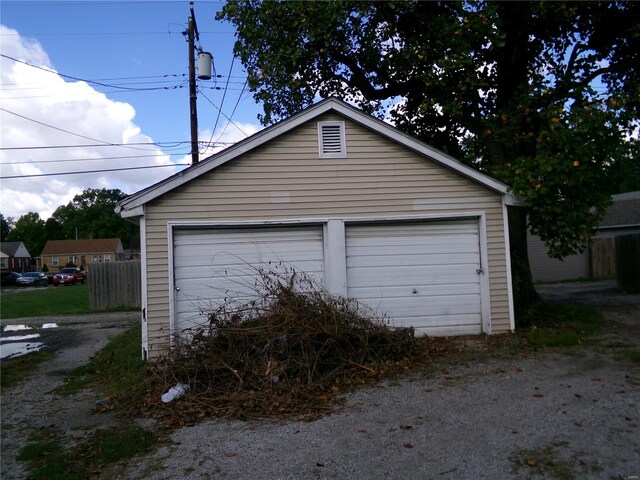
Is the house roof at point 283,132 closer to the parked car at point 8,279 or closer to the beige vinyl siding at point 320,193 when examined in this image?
the beige vinyl siding at point 320,193

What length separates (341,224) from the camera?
32.7ft

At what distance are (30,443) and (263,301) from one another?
3.57 metres

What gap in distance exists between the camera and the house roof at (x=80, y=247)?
259 ft

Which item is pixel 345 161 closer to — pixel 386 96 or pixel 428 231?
pixel 428 231

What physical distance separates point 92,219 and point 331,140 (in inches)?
3937

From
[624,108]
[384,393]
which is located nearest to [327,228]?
[384,393]

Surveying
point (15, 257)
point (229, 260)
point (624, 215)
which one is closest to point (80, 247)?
point (15, 257)

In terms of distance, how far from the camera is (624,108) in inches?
453

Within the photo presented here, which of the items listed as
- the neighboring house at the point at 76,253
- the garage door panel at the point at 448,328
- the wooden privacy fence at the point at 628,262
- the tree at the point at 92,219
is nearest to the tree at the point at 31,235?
the tree at the point at 92,219

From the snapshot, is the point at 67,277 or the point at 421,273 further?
the point at 67,277

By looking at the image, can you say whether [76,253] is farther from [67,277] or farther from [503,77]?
[503,77]

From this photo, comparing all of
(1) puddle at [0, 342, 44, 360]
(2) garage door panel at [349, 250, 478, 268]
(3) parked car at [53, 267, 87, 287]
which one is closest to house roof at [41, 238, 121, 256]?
(3) parked car at [53, 267, 87, 287]

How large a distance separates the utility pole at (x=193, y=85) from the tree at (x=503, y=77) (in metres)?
2.90

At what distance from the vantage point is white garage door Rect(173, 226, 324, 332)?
9.50m
